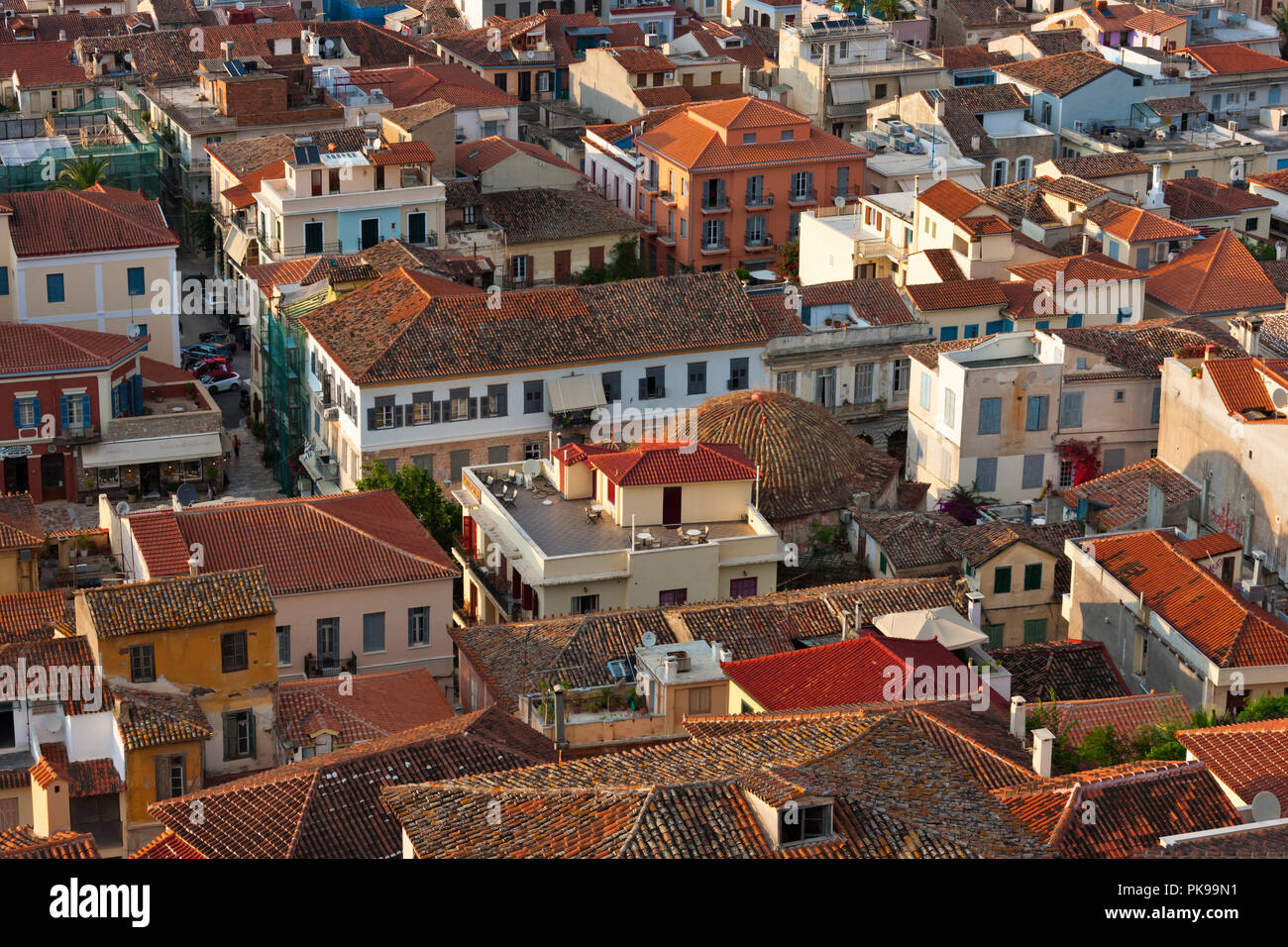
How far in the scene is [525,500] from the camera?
5353 centimetres

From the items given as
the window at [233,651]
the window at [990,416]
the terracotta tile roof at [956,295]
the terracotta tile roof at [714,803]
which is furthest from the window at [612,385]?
the terracotta tile roof at [714,803]

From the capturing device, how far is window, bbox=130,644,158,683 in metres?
38.6

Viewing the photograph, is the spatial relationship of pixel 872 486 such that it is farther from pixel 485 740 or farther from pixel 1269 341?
pixel 485 740

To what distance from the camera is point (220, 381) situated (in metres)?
75.0

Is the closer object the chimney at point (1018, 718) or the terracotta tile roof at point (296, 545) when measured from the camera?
the chimney at point (1018, 718)

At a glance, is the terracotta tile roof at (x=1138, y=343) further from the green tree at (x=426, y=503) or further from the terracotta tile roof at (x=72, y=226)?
the terracotta tile roof at (x=72, y=226)

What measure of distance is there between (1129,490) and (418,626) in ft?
68.8

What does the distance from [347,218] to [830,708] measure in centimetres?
4340

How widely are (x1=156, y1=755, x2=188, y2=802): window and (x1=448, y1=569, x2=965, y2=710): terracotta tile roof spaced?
7546mm

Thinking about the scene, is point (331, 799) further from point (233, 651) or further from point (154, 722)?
point (233, 651)

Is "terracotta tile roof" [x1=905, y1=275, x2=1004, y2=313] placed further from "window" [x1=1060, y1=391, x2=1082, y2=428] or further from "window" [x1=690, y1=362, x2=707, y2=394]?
"window" [x1=1060, y1=391, x2=1082, y2=428]

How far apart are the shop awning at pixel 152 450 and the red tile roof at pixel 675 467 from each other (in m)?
17.7

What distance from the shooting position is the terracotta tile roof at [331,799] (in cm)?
3052
